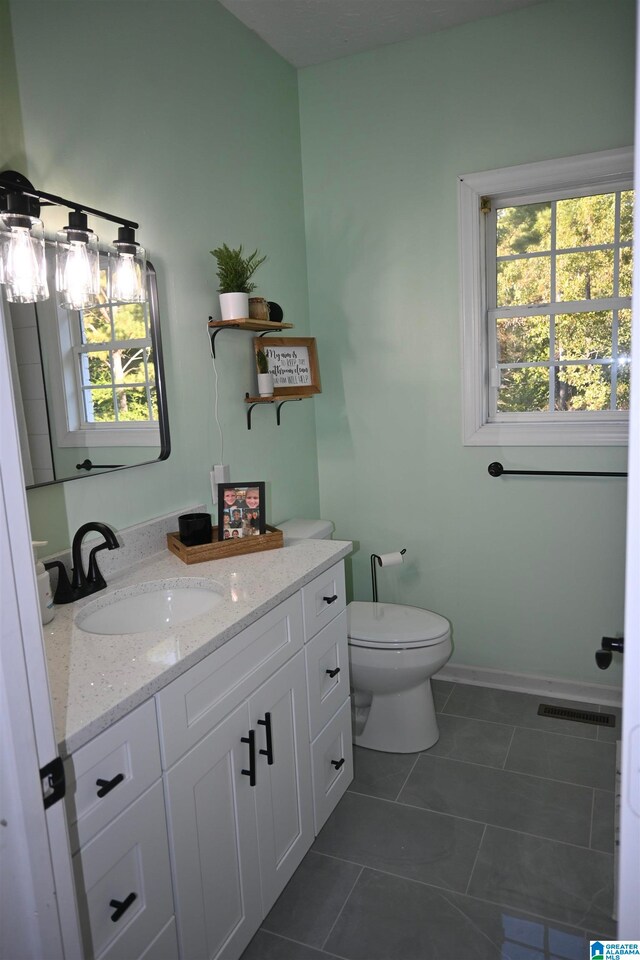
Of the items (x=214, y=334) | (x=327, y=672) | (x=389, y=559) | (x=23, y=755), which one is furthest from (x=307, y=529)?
(x=23, y=755)

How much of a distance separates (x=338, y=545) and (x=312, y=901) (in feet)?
3.26

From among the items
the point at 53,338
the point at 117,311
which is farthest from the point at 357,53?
the point at 53,338

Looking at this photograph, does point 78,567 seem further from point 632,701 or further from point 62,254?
point 632,701

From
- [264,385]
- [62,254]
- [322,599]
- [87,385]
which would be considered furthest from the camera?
[264,385]

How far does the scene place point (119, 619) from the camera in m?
1.67

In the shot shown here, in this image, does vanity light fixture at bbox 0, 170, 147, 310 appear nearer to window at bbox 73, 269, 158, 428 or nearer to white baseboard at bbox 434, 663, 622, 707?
window at bbox 73, 269, 158, 428

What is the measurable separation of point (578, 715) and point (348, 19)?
285 cm

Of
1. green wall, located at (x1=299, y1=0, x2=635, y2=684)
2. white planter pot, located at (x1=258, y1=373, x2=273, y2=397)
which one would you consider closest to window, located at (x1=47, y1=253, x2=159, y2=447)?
white planter pot, located at (x1=258, y1=373, x2=273, y2=397)

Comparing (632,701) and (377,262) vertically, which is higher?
(377,262)

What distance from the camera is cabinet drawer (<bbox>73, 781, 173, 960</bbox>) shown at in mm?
1069

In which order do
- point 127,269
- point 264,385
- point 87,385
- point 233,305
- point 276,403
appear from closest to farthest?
point 87,385 → point 127,269 → point 233,305 → point 264,385 → point 276,403

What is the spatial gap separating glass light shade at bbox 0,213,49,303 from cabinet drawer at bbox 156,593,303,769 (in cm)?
94

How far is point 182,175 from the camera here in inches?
83.8

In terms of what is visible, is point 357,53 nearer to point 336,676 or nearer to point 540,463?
point 540,463
